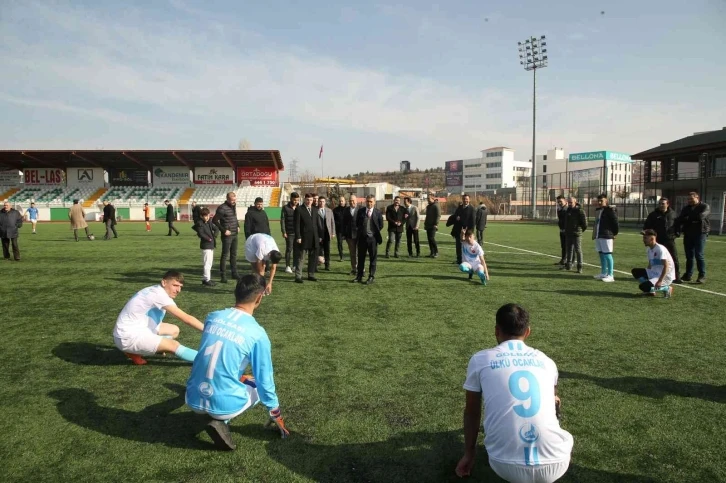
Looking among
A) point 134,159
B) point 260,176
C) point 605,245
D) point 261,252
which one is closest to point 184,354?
point 261,252

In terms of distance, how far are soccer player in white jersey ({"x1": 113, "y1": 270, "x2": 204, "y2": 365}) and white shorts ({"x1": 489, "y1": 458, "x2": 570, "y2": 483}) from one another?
3.52m

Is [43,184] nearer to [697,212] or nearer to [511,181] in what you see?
[697,212]

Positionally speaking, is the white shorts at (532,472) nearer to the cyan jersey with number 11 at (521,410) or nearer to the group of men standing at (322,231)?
the cyan jersey with number 11 at (521,410)

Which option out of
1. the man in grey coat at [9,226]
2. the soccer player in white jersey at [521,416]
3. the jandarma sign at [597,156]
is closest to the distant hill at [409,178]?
the jandarma sign at [597,156]

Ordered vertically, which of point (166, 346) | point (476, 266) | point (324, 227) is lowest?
point (166, 346)

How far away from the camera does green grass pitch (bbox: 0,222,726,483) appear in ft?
10.5

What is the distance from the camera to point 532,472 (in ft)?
8.38

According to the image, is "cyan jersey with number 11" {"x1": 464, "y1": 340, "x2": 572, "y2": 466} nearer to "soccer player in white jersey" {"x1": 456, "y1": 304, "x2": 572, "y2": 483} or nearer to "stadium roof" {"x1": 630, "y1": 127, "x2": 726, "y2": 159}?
"soccer player in white jersey" {"x1": 456, "y1": 304, "x2": 572, "y2": 483}

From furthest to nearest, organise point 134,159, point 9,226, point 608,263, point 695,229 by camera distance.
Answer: point 134,159
point 9,226
point 608,263
point 695,229

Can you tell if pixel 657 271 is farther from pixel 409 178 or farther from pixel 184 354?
pixel 409 178

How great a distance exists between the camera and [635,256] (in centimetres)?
1420

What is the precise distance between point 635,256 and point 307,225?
1047cm

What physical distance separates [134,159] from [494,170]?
273 feet

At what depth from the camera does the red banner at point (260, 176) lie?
49.6 meters
